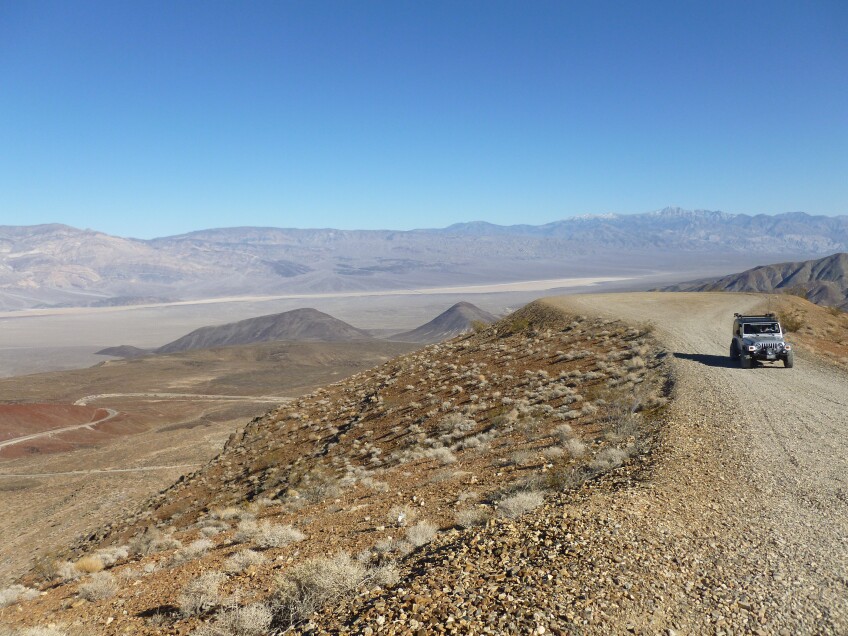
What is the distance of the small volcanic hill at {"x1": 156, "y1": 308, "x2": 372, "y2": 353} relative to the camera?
166m

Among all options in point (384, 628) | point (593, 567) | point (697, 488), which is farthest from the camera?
point (697, 488)

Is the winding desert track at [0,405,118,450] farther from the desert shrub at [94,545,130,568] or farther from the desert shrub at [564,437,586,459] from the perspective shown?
the desert shrub at [564,437,586,459]

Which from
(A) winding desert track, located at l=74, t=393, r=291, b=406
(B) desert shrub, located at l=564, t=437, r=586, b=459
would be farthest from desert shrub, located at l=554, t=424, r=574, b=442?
(A) winding desert track, located at l=74, t=393, r=291, b=406

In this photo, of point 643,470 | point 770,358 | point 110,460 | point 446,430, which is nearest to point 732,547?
point 643,470

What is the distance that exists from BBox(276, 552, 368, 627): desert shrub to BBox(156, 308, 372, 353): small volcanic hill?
15598 centimetres

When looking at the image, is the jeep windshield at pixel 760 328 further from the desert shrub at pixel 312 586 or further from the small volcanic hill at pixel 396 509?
the desert shrub at pixel 312 586

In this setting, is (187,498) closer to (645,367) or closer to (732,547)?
(645,367)

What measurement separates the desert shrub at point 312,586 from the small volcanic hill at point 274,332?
155979 mm

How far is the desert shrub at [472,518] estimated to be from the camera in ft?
28.8

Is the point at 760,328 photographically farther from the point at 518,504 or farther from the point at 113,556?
the point at 113,556

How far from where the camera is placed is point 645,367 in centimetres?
1902

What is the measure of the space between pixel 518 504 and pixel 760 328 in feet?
52.9

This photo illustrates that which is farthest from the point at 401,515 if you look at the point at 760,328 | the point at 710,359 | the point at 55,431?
the point at 55,431

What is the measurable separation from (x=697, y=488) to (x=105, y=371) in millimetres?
107133
